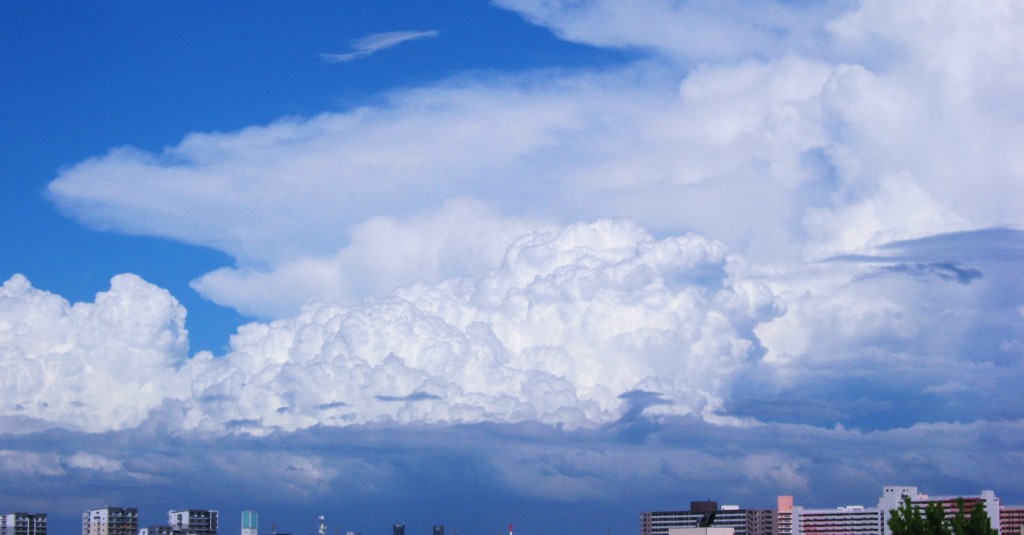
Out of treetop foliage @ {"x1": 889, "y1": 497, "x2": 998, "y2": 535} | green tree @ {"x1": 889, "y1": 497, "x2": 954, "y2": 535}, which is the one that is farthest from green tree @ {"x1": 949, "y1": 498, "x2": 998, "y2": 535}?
green tree @ {"x1": 889, "y1": 497, "x2": 954, "y2": 535}

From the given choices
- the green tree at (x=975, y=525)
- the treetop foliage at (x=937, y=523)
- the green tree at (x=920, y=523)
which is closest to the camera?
the green tree at (x=975, y=525)

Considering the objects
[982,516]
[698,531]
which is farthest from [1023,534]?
[698,531]

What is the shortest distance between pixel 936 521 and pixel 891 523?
4614mm

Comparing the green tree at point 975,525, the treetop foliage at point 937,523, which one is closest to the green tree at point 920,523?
the treetop foliage at point 937,523

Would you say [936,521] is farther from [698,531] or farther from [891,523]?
[698,531]

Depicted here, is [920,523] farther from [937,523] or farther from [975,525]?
[975,525]

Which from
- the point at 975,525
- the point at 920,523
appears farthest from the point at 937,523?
the point at 975,525

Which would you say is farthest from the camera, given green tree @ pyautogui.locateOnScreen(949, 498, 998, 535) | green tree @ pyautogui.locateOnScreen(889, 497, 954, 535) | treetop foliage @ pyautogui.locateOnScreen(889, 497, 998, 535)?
green tree @ pyautogui.locateOnScreen(889, 497, 954, 535)

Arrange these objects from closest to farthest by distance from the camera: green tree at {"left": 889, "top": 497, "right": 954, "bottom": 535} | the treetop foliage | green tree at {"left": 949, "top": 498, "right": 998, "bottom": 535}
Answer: green tree at {"left": 949, "top": 498, "right": 998, "bottom": 535} < the treetop foliage < green tree at {"left": 889, "top": 497, "right": 954, "bottom": 535}

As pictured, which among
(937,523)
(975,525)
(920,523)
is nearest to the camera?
(975,525)

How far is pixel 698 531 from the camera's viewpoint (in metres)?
169

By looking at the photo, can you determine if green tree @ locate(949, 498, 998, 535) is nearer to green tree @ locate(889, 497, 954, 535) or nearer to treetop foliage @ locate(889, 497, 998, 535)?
treetop foliage @ locate(889, 497, 998, 535)

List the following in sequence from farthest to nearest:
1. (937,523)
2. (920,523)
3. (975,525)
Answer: (920,523)
(937,523)
(975,525)

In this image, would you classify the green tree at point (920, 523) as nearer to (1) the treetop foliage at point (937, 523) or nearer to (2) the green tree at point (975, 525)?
(1) the treetop foliage at point (937, 523)
